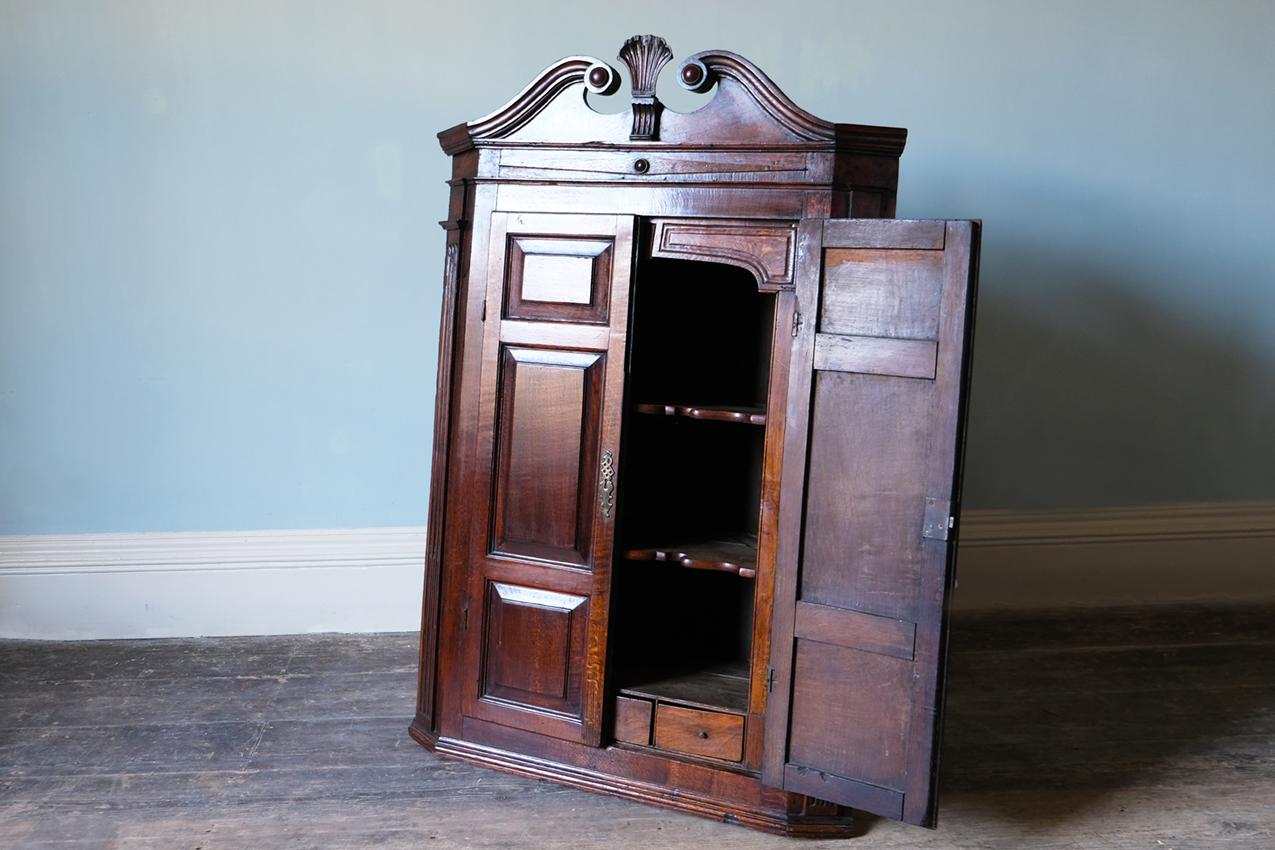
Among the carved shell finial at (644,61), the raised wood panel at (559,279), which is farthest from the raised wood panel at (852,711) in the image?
the carved shell finial at (644,61)

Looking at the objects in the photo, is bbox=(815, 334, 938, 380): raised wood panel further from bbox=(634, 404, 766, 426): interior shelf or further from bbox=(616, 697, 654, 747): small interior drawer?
bbox=(616, 697, 654, 747): small interior drawer

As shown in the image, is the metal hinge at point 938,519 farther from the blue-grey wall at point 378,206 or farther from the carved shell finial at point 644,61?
the blue-grey wall at point 378,206

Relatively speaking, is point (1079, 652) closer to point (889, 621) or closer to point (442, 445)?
point (889, 621)

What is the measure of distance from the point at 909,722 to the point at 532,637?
1.08m

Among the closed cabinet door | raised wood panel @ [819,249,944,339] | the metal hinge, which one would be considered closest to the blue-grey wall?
the closed cabinet door

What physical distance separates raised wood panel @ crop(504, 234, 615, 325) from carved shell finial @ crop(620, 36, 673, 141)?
0.99ft

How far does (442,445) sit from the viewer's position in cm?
329

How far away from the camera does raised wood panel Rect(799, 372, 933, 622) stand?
2.66 metres

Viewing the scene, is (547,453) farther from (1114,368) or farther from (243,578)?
(1114,368)

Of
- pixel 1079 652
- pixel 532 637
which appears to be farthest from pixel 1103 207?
pixel 532 637

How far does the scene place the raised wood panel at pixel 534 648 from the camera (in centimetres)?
313

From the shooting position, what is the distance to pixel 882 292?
2.66m

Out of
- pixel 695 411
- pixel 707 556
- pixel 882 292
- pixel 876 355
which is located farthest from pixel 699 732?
pixel 882 292

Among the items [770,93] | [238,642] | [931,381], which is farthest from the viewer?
[238,642]
